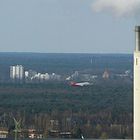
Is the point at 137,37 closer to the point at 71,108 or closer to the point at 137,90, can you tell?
the point at 137,90

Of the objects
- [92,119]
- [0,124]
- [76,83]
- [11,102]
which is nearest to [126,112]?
[92,119]

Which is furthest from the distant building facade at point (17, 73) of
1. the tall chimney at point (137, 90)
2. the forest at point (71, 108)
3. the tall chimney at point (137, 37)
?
the tall chimney at point (137, 90)

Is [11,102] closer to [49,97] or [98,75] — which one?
[49,97]

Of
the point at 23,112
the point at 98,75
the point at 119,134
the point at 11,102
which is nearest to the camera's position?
the point at 119,134

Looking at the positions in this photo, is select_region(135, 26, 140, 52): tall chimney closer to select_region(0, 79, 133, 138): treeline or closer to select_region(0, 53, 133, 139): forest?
select_region(0, 53, 133, 139): forest

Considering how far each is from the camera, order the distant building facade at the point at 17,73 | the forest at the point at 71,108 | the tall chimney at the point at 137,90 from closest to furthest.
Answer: the tall chimney at the point at 137,90 < the forest at the point at 71,108 < the distant building facade at the point at 17,73

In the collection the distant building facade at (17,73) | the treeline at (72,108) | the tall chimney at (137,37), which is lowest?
the treeline at (72,108)

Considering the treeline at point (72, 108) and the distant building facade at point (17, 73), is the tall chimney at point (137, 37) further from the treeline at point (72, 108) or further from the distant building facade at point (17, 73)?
the distant building facade at point (17, 73)

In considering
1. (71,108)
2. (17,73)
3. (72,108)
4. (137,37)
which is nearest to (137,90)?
(137,37)

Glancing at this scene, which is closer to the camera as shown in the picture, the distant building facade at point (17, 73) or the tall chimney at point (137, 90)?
the tall chimney at point (137, 90)

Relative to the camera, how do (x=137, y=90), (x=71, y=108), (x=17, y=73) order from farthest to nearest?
(x=17, y=73)
(x=71, y=108)
(x=137, y=90)

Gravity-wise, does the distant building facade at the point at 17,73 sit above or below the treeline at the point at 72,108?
above
